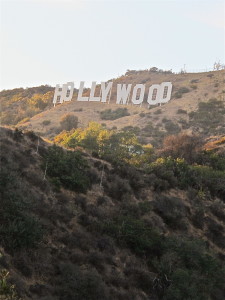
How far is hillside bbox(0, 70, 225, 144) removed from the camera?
83.0 metres

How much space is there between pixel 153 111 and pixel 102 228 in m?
69.7

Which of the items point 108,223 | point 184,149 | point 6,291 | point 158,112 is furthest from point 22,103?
point 6,291

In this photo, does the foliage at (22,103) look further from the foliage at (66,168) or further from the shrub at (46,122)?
the foliage at (66,168)

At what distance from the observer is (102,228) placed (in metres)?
25.4

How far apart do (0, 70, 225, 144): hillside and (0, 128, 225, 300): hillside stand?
40.4m

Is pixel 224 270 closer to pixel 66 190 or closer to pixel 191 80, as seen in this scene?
pixel 66 190

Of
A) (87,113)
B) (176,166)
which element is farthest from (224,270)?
(87,113)

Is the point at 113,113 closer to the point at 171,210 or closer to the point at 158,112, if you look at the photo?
the point at 158,112

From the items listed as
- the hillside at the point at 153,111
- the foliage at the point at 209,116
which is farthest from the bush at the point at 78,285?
the foliage at the point at 209,116

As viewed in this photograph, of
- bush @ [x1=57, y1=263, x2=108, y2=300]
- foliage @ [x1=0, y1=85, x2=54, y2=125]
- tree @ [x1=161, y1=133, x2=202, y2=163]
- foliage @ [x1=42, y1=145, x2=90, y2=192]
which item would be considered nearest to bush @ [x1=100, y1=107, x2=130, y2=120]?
foliage @ [x1=0, y1=85, x2=54, y2=125]

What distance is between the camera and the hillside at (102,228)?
62.1 ft

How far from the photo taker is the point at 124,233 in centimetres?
2547

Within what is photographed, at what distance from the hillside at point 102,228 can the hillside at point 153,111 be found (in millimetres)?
40434

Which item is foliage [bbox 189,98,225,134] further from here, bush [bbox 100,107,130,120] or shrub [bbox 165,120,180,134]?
bush [bbox 100,107,130,120]
